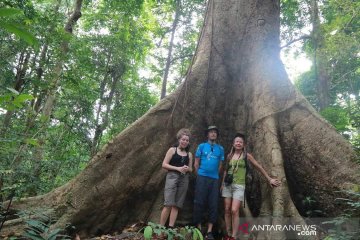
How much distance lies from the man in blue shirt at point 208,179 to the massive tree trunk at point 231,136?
1.98 ft

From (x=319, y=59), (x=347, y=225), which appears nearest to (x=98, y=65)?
(x=319, y=59)

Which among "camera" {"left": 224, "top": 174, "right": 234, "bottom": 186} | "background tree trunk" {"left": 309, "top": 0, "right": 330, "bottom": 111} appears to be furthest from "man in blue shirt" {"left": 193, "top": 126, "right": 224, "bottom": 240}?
"background tree trunk" {"left": 309, "top": 0, "right": 330, "bottom": 111}

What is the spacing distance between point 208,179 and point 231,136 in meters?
1.27

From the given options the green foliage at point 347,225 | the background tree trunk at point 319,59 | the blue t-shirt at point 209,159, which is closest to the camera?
the green foliage at point 347,225

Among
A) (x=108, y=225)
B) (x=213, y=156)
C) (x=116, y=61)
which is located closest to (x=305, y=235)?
(x=213, y=156)

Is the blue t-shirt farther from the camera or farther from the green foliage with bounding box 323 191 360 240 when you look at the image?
the green foliage with bounding box 323 191 360 240

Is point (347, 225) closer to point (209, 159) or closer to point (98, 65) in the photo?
point (209, 159)

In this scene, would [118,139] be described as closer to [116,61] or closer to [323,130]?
[323,130]

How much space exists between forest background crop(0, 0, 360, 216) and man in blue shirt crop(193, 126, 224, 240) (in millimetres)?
2279

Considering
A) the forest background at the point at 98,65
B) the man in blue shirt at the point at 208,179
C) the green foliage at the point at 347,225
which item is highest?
the forest background at the point at 98,65

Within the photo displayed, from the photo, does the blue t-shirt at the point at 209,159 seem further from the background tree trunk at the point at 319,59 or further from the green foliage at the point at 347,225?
the background tree trunk at the point at 319,59

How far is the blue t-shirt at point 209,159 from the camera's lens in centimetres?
498

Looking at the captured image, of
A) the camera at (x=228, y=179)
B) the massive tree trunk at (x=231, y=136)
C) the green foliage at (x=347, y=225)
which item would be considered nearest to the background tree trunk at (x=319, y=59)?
the massive tree trunk at (x=231, y=136)

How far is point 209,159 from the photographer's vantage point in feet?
16.4
